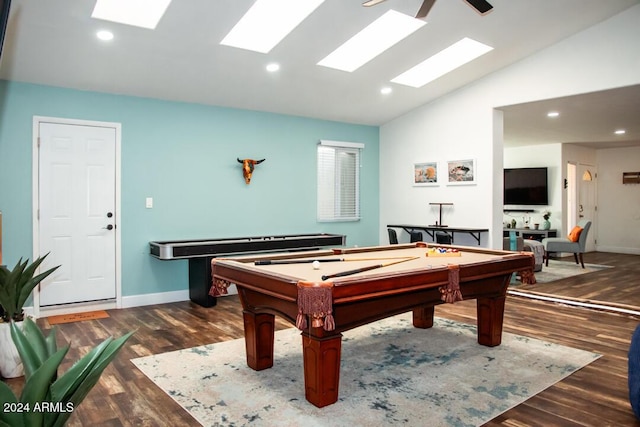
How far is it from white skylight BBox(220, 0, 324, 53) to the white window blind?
2.40 m

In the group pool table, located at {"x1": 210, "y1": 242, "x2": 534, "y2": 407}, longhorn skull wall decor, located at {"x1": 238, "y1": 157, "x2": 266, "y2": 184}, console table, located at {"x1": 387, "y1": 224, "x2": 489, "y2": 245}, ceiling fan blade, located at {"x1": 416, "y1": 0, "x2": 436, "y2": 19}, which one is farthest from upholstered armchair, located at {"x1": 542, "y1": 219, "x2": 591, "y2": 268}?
ceiling fan blade, located at {"x1": 416, "y1": 0, "x2": 436, "y2": 19}

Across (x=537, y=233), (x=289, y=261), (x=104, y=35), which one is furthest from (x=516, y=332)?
(x=537, y=233)

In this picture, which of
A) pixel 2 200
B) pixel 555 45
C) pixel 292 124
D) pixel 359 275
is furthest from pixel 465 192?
pixel 2 200

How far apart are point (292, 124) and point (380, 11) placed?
2.56 m

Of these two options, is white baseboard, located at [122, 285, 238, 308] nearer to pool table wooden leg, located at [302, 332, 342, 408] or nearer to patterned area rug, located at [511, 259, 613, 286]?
pool table wooden leg, located at [302, 332, 342, 408]

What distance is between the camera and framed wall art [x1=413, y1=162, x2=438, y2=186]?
6.92m

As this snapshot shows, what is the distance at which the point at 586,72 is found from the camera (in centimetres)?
529

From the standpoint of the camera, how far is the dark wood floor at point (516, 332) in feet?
8.54

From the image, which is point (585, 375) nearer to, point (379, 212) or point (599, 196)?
point (379, 212)

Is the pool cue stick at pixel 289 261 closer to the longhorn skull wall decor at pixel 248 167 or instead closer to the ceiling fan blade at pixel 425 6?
the ceiling fan blade at pixel 425 6

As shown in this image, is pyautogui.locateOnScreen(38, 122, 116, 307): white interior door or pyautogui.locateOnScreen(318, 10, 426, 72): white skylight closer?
pyautogui.locateOnScreen(318, 10, 426, 72): white skylight

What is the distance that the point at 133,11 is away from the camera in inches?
157

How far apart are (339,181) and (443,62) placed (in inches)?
90.2

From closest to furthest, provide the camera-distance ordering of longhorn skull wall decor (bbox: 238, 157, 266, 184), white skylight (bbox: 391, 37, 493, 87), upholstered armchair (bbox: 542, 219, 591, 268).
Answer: white skylight (bbox: 391, 37, 493, 87) < longhorn skull wall decor (bbox: 238, 157, 266, 184) < upholstered armchair (bbox: 542, 219, 591, 268)
